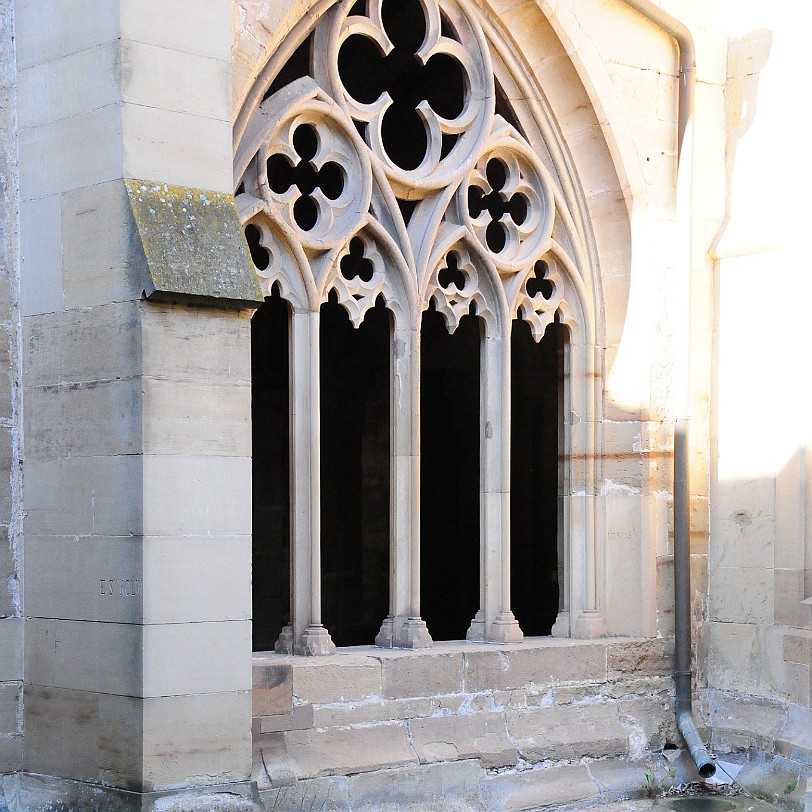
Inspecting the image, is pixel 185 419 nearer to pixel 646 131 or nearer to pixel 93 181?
pixel 93 181

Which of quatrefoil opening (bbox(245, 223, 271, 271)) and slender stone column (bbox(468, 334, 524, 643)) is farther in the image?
slender stone column (bbox(468, 334, 524, 643))

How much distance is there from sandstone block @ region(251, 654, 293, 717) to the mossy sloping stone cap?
1.65 m

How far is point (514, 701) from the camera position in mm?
6656

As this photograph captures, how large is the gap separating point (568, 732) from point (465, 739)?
63cm

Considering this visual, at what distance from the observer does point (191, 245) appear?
495 centimetres

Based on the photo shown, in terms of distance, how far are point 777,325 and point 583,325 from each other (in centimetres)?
98

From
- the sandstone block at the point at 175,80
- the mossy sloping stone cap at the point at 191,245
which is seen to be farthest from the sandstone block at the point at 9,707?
the sandstone block at the point at 175,80

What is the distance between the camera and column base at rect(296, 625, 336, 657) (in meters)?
6.09

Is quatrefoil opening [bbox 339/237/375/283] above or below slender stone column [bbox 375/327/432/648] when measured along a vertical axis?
above

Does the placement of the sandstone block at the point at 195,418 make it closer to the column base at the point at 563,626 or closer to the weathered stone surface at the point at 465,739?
the weathered stone surface at the point at 465,739

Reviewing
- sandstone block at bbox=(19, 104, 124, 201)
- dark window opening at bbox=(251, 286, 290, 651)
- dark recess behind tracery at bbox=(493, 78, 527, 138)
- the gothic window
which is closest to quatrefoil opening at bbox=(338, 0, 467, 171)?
the gothic window

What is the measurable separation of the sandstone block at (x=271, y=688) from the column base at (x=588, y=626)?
5.96ft

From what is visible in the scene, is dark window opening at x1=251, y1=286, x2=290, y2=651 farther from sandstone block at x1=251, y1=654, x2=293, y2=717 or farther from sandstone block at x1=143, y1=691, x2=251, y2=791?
sandstone block at x1=143, y1=691, x2=251, y2=791

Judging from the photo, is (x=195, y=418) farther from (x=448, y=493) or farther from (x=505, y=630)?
(x=448, y=493)
